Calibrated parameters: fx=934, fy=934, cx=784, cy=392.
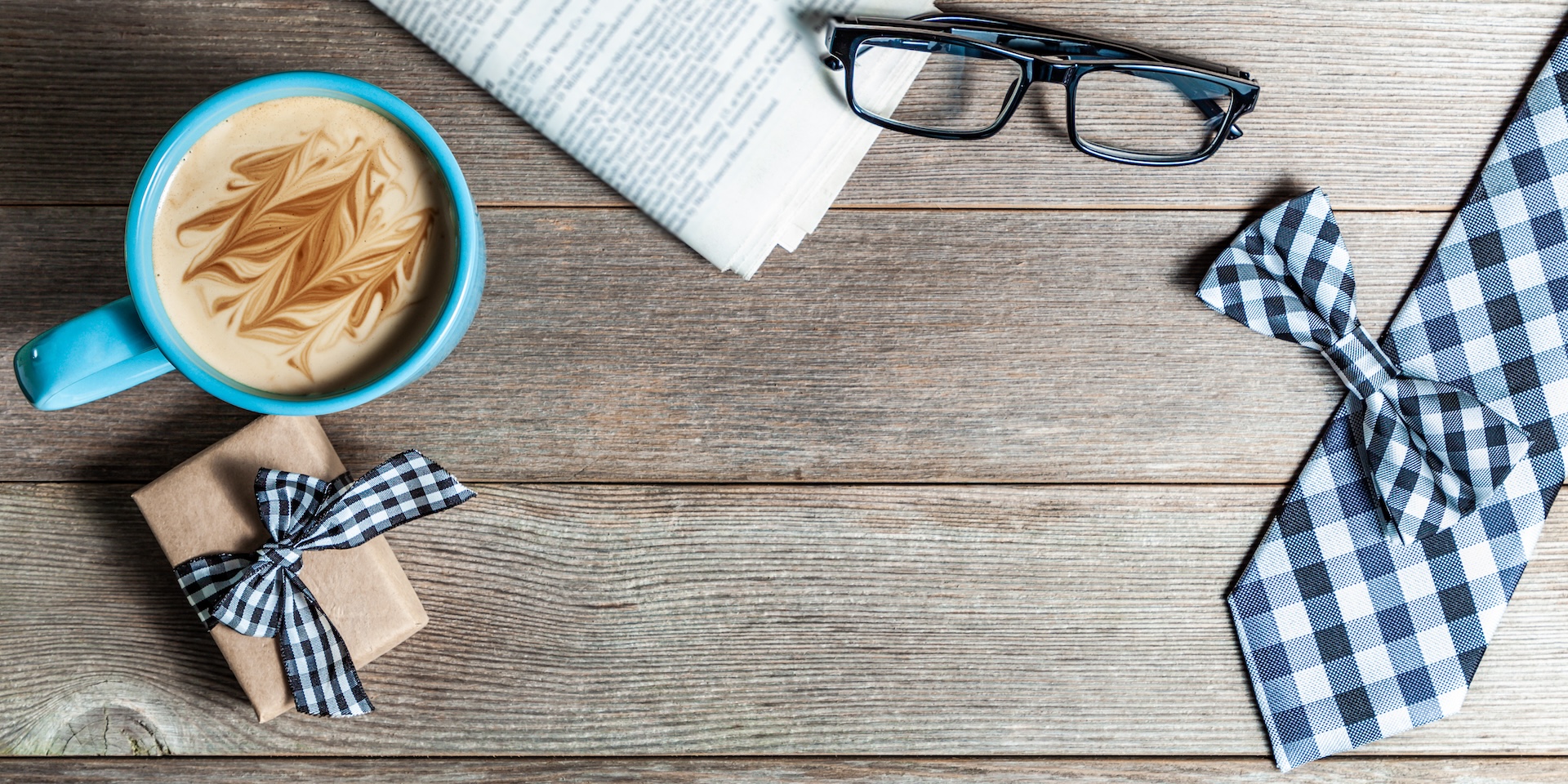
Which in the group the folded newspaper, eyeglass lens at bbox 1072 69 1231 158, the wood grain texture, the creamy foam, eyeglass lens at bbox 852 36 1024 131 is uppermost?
eyeglass lens at bbox 1072 69 1231 158

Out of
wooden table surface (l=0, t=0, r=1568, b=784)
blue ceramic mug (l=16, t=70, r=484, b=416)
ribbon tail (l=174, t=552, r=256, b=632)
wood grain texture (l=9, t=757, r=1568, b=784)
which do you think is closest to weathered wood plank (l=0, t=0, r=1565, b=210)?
wooden table surface (l=0, t=0, r=1568, b=784)

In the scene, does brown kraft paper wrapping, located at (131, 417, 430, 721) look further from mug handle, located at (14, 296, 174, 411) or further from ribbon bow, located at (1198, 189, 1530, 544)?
ribbon bow, located at (1198, 189, 1530, 544)

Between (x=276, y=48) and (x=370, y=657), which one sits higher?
(x=276, y=48)

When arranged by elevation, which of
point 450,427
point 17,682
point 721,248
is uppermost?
point 721,248

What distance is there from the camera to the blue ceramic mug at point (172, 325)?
44 cm

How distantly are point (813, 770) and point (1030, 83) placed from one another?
45 cm

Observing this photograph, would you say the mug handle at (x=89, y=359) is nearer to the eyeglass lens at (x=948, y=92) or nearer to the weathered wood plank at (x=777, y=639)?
the weathered wood plank at (x=777, y=639)

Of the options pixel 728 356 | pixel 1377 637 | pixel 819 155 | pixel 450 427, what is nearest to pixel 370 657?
pixel 450 427

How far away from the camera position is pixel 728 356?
23.1 inches

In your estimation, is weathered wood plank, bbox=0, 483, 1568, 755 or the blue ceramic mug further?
weathered wood plank, bbox=0, 483, 1568, 755

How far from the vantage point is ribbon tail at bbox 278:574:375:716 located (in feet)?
1.79

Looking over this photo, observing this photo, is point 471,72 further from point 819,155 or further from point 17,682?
point 17,682

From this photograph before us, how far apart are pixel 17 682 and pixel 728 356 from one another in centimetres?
50

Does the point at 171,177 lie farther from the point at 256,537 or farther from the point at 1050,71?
the point at 1050,71
